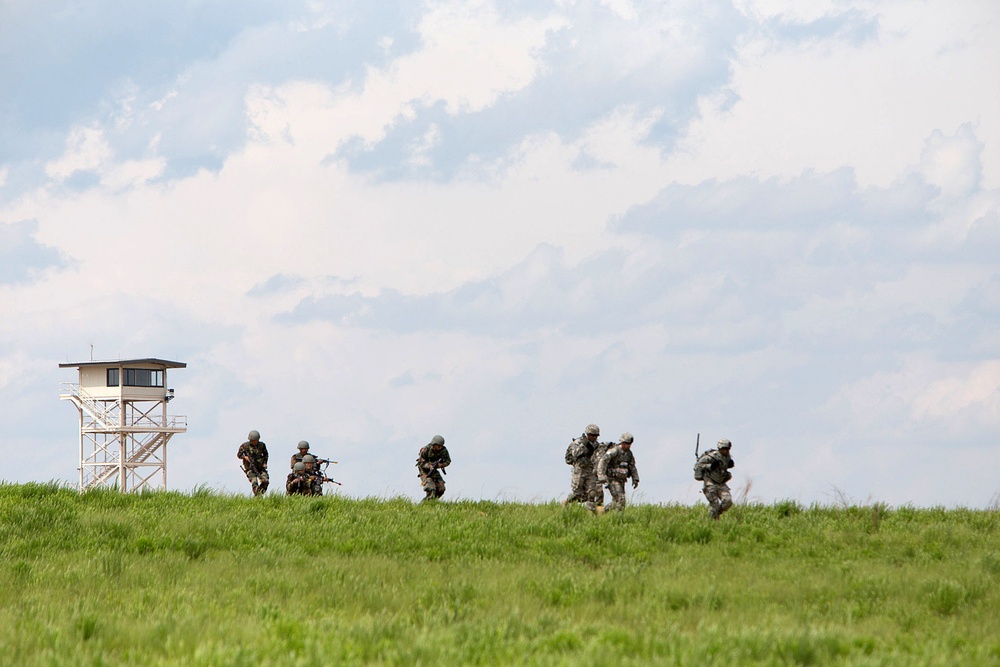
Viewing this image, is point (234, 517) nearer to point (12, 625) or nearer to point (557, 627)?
point (12, 625)

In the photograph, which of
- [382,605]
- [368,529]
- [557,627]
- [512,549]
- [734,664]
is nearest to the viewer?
[734,664]

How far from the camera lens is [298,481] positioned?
3016 centimetres

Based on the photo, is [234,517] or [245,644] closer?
[245,644]

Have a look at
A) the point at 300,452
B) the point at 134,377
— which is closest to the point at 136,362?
the point at 134,377

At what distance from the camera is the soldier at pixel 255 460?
98.7 feet

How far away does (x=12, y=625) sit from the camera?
1201cm

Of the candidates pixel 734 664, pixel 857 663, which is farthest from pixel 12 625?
pixel 857 663

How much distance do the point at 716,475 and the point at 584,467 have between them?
3.78 meters

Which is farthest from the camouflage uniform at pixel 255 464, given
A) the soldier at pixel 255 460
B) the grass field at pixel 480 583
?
the grass field at pixel 480 583

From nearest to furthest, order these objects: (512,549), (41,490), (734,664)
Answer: (734,664) < (512,549) < (41,490)

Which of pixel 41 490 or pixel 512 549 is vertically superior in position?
pixel 41 490

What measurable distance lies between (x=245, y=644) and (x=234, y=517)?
1242cm

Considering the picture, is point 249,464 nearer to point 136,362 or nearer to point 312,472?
point 312,472

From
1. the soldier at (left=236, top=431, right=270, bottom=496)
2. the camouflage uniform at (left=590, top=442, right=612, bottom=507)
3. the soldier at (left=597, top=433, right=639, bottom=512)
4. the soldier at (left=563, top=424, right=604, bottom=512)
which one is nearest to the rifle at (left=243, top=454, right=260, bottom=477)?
the soldier at (left=236, top=431, right=270, bottom=496)
